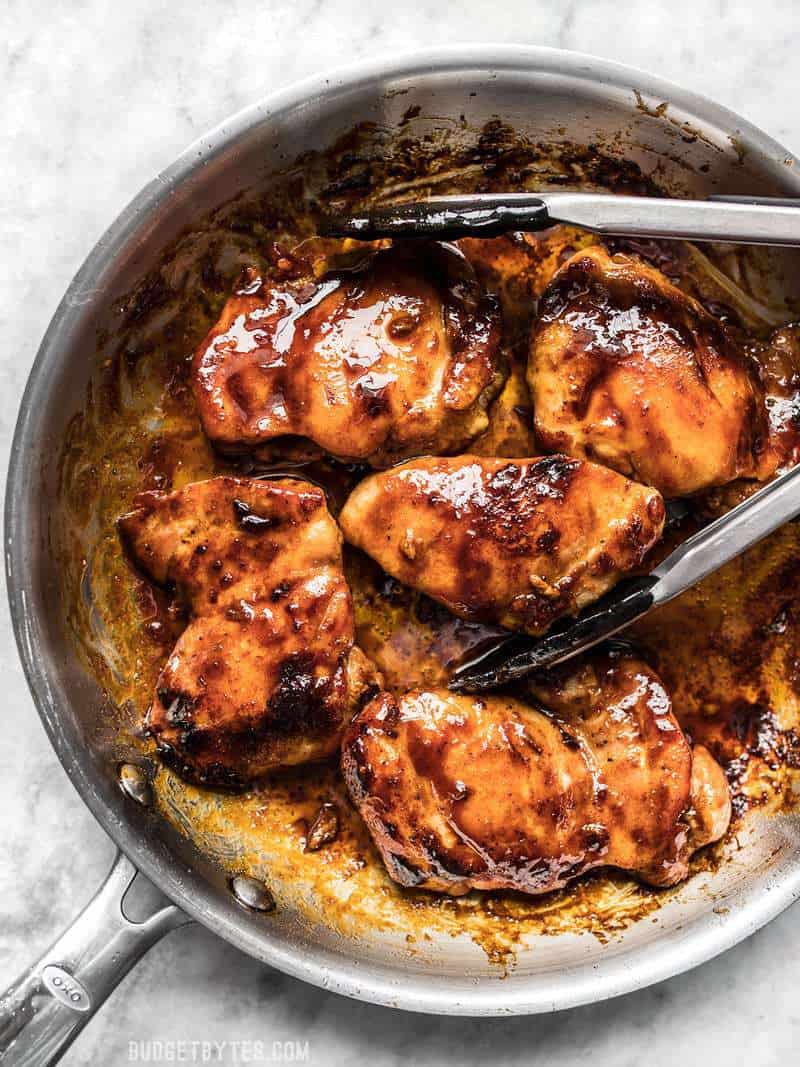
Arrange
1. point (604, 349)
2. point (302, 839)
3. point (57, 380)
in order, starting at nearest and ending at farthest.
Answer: point (57, 380) < point (604, 349) < point (302, 839)

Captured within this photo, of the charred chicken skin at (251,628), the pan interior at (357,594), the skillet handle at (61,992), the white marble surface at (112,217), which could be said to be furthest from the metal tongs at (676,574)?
the skillet handle at (61,992)

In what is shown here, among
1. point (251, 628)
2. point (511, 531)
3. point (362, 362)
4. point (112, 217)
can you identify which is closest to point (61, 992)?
point (251, 628)

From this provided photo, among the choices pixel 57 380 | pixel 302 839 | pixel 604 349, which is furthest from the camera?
pixel 302 839

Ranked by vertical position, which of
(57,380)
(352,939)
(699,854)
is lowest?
(699,854)

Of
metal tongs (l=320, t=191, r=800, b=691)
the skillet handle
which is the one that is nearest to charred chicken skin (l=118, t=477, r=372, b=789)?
the skillet handle

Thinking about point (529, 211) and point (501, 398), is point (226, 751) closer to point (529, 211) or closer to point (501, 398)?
point (501, 398)

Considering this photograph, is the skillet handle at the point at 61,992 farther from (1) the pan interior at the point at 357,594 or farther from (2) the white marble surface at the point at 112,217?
(2) the white marble surface at the point at 112,217

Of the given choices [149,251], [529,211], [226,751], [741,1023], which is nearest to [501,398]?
[529,211]
